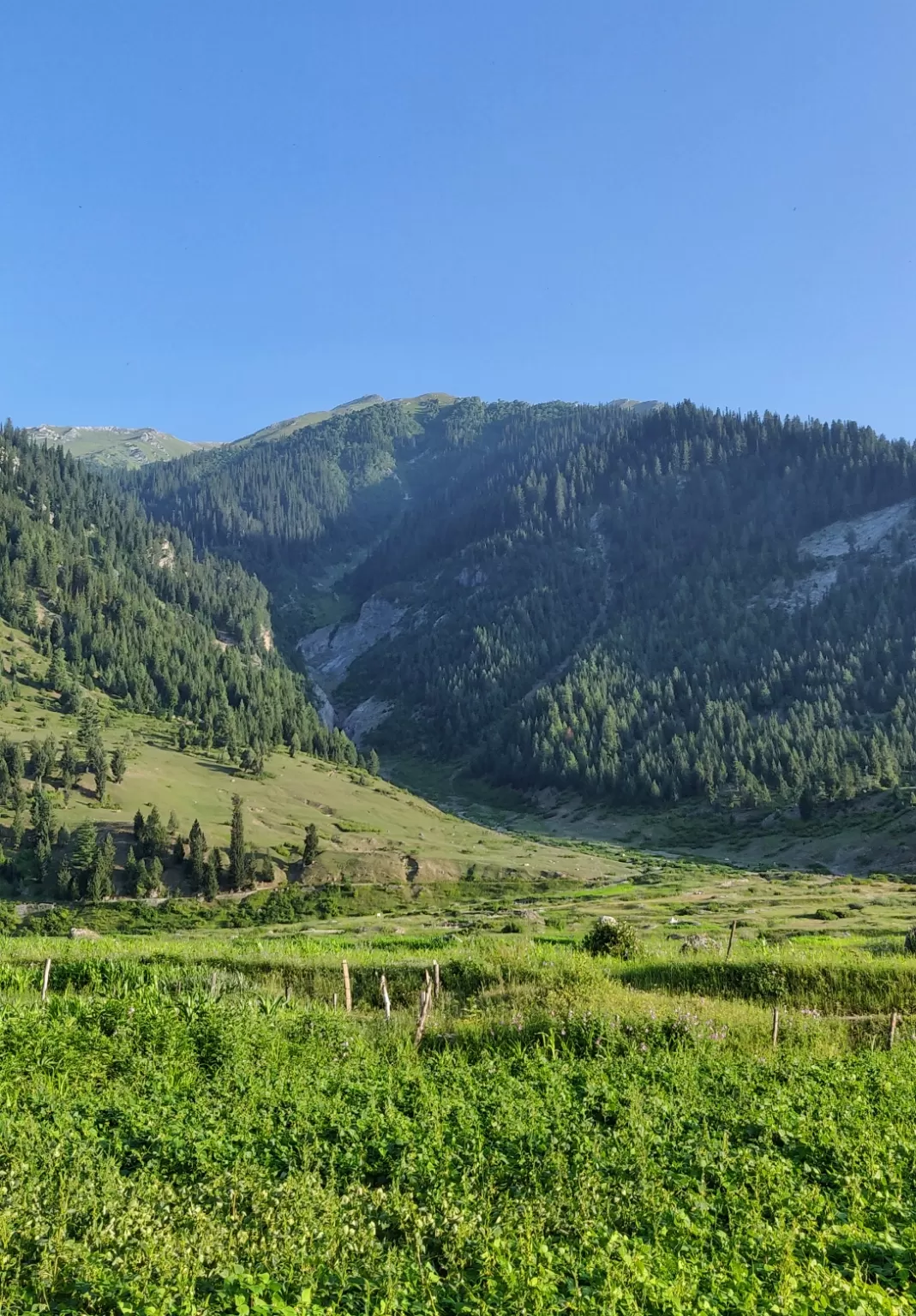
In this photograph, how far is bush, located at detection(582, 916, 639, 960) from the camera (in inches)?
1367

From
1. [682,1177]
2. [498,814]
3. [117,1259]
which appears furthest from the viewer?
[498,814]

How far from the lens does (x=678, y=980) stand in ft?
98.4

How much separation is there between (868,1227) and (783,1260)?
241cm

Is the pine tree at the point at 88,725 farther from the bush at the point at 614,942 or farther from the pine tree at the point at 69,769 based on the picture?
the bush at the point at 614,942

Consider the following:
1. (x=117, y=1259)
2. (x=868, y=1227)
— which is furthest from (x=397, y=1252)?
(x=868, y=1227)

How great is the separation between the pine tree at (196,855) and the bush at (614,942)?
64392 mm

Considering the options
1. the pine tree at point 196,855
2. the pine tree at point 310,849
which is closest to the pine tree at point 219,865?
the pine tree at point 196,855

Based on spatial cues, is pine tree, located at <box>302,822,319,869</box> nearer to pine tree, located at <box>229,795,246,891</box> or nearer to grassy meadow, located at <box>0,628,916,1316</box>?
pine tree, located at <box>229,795,246,891</box>

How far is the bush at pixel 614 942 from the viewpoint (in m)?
34.7

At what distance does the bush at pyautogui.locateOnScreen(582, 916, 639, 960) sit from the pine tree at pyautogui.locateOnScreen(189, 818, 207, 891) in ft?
211

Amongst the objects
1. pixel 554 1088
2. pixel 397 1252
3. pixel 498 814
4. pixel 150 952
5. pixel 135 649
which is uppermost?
pixel 135 649

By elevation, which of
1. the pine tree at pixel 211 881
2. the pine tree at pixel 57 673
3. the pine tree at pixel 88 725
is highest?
the pine tree at pixel 57 673

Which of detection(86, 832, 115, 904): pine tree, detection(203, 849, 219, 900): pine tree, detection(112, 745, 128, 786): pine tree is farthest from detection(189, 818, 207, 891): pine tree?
detection(112, 745, 128, 786): pine tree

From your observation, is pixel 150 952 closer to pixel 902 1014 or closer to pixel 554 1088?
pixel 554 1088
